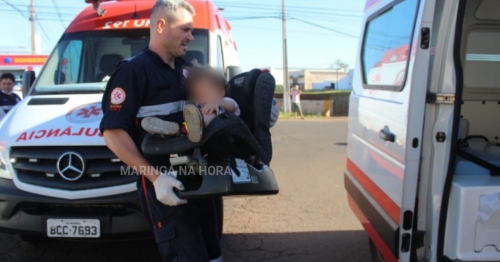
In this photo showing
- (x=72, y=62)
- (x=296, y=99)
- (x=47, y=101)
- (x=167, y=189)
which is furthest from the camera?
(x=296, y=99)

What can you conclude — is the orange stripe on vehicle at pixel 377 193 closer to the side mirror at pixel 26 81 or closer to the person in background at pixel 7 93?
the side mirror at pixel 26 81

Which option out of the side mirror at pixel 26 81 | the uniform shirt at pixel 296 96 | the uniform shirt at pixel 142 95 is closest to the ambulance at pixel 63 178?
the side mirror at pixel 26 81

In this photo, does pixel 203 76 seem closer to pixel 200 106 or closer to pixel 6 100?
pixel 200 106

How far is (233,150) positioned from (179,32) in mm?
673

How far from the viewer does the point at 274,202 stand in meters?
5.76

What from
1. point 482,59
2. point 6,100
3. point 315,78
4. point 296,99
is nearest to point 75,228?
point 482,59

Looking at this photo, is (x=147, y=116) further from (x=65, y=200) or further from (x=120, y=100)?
(x=65, y=200)

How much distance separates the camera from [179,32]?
222 cm

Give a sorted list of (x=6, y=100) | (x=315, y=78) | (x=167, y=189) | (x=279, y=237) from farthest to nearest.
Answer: (x=315, y=78) < (x=6, y=100) < (x=279, y=237) < (x=167, y=189)

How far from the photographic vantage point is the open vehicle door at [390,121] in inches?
94.5

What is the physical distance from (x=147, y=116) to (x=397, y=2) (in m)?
2.00

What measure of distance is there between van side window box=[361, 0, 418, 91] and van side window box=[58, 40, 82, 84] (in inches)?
122

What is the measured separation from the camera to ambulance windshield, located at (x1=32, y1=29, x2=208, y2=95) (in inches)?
186

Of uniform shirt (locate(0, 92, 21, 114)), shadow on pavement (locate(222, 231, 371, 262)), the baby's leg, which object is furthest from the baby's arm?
uniform shirt (locate(0, 92, 21, 114))
